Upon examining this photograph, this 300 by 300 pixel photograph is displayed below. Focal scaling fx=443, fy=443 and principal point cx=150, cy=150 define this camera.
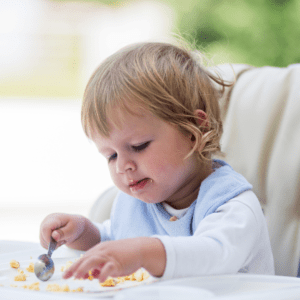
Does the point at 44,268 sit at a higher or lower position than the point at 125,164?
lower

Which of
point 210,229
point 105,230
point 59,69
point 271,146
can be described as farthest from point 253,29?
point 210,229

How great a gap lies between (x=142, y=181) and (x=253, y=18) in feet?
12.6

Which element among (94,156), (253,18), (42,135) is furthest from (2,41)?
(253,18)

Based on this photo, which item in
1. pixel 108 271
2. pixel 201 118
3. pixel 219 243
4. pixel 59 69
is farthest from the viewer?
pixel 59 69

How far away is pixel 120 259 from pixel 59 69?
4.90 m

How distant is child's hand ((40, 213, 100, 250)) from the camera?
2.82 ft

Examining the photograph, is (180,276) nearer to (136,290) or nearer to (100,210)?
(136,290)

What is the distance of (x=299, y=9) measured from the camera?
4.09 m

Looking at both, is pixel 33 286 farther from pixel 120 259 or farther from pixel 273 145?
pixel 273 145

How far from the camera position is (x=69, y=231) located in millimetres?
888

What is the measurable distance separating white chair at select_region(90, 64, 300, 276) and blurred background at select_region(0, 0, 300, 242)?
3.39m

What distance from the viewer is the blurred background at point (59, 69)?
14.7ft

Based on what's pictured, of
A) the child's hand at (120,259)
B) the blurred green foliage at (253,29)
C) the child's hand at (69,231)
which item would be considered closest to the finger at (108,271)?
the child's hand at (120,259)

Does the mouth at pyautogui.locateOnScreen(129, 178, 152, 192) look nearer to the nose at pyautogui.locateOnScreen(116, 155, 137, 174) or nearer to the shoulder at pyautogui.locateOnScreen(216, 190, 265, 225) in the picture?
the nose at pyautogui.locateOnScreen(116, 155, 137, 174)
